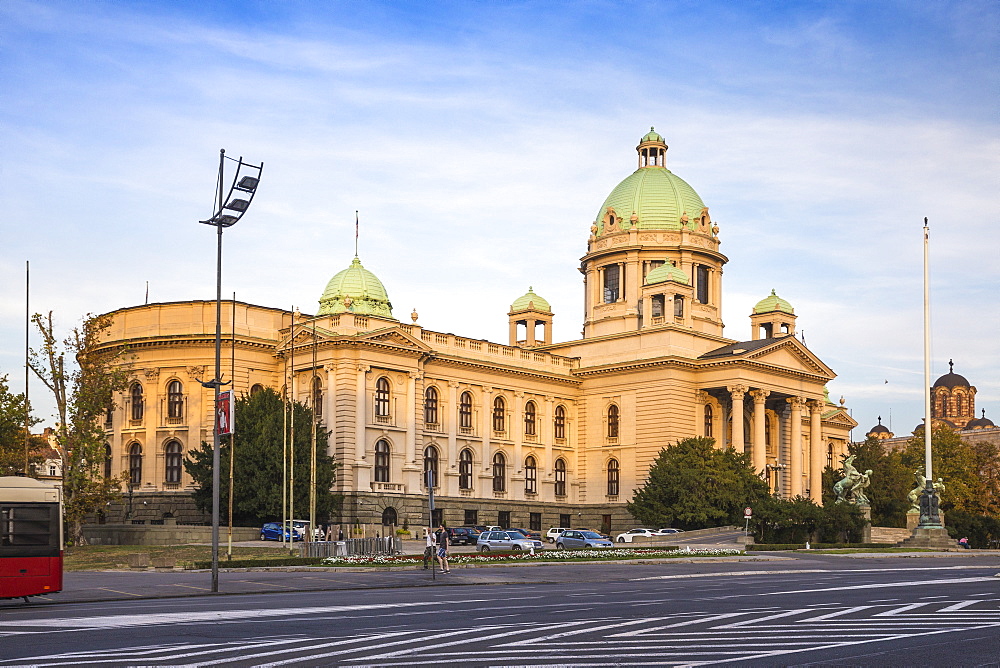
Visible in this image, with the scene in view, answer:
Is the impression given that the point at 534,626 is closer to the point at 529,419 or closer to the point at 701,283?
Result: the point at 529,419

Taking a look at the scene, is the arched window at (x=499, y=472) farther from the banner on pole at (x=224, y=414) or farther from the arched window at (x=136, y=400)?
the banner on pole at (x=224, y=414)

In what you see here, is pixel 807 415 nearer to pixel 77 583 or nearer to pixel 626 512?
pixel 626 512

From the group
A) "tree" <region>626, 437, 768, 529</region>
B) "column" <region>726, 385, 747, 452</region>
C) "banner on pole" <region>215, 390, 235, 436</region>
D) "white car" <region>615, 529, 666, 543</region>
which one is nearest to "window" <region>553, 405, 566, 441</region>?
"column" <region>726, 385, 747, 452</region>

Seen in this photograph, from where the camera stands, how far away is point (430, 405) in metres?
90.7

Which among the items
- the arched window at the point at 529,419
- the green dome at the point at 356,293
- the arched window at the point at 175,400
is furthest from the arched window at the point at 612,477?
the arched window at the point at 175,400

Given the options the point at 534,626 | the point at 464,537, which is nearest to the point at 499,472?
the point at 464,537

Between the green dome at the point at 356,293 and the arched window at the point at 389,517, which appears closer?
the arched window at the point at 389,517

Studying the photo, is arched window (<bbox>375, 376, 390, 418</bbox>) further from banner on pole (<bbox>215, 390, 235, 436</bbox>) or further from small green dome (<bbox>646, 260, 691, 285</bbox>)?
banner on pole (<bbox>215, 390, 235, 436</bbox>)

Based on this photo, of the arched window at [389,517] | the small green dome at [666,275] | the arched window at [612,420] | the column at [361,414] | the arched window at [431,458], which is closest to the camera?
the column at [361,414]

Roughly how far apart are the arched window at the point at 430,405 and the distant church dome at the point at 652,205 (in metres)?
24.7

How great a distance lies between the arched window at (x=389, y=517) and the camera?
83.7 m

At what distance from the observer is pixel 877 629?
22094mm

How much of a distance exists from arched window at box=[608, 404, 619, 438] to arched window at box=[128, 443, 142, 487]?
34414 millimetres

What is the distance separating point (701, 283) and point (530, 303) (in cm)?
1423
